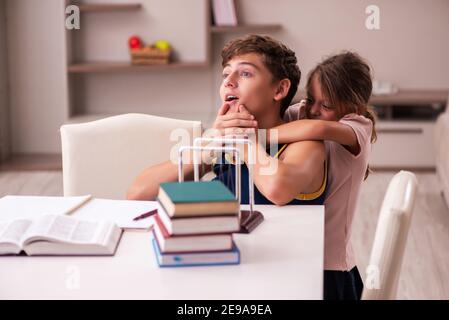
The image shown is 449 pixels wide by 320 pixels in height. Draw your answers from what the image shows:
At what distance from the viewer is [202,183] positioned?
A: 56.2 inches

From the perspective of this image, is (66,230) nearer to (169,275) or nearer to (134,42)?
(169,275)

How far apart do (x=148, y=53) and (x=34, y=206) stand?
307 cm

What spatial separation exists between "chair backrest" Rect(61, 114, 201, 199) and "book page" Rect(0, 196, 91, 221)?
1.17ft

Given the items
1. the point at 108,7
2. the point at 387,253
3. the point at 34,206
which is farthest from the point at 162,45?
the point at 387,253

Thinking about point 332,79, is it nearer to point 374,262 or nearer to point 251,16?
point 374,262

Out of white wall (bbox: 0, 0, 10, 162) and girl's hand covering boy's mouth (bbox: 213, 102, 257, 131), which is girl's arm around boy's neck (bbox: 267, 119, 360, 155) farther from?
white wall (bbox: 0, 0, 10, 162)

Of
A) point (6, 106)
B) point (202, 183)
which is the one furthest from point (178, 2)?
point (202, 183)

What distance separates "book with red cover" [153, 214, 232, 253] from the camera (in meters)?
1.34

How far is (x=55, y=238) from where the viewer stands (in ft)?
4.68

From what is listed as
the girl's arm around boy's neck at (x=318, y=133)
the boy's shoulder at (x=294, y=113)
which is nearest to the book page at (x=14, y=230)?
the girl's arm around boy's neck at (x=318, y=133)

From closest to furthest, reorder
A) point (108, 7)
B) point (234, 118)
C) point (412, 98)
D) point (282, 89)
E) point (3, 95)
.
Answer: point (234, 118) → point (282, 89) → point (412, 98) → point (108, 7) → point (3, 95)

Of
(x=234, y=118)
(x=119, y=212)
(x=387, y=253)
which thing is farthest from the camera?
(x=234, y=118)

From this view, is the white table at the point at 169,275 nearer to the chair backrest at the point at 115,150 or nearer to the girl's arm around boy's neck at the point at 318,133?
the girl's arm around boy's neck at the point at 318,133
